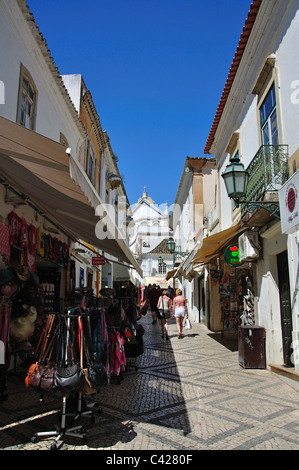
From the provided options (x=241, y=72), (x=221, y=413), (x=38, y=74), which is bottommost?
(x=221, y=413)

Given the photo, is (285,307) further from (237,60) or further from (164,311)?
(237,60)

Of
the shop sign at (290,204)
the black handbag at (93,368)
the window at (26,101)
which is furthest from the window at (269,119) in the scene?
the black handbag at (93,368)

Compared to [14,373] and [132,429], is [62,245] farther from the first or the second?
[132,429]

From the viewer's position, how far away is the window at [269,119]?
7078mm

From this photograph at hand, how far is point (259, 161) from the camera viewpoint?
22.2ft

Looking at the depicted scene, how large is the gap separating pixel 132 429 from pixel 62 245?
5.83 meters

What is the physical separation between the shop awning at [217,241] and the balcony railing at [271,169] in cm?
122

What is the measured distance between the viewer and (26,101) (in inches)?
283

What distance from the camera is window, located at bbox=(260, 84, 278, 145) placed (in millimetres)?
7078

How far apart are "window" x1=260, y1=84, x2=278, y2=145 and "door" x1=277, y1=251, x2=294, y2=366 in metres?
2.48

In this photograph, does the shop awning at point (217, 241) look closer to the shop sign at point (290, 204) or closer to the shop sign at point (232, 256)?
the shop sign at point (232, 256)

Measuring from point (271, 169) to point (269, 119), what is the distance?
161cm

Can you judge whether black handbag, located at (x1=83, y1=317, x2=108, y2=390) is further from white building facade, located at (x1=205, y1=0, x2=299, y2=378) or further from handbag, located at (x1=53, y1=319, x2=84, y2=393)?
white building facade, located at (x1=205, y1=0, x2=299, y2=378)
